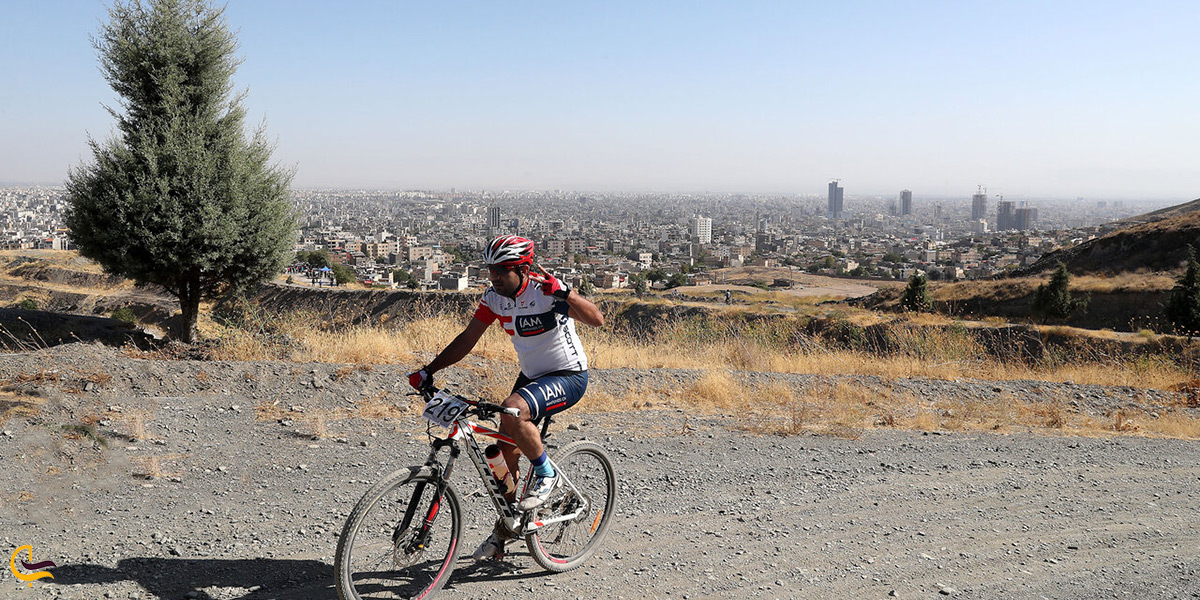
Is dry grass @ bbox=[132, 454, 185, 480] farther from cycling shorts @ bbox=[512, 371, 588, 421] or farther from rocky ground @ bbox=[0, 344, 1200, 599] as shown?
cycling shorts @ bbox=[512, 371, 588, 421]

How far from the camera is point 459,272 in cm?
6600

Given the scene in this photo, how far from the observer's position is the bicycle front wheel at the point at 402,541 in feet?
11.3

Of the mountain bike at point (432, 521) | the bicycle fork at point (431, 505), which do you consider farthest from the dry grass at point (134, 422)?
the bicycle fork at point (431, 505)

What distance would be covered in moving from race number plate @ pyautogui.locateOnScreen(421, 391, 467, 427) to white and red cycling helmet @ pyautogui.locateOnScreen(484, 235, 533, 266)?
27.9 inches

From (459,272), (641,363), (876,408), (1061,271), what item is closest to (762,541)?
(876,408)

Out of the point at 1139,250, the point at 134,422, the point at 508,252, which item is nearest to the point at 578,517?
the point at 508,252

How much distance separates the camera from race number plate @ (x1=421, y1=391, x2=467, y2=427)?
3.62m

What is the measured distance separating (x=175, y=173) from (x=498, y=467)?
902 centimetres

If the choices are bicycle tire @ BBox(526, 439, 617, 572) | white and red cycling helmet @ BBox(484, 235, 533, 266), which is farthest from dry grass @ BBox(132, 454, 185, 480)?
white and red cycling helmet @ BBox(484, 235, 533, 266)

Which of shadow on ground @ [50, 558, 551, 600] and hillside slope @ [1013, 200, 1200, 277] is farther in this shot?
hillside slope @ [1013, 200, 1200, 277]

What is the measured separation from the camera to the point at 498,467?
3.97m

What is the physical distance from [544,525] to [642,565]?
0.62 metres

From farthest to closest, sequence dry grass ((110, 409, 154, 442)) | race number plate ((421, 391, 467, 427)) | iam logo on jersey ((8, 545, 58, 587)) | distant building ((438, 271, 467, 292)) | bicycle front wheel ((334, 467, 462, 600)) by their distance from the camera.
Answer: distant building ((438, 271, 467, 292)), dry grass ((110, 409, 154, 442)), iam logo on jersey ((8, 545, 58, 587)), race number plate ((421, 391, 467, 427)), bicycle front wheel ((334, 467, 462, 600))

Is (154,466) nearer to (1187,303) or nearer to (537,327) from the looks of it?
(537,327)
